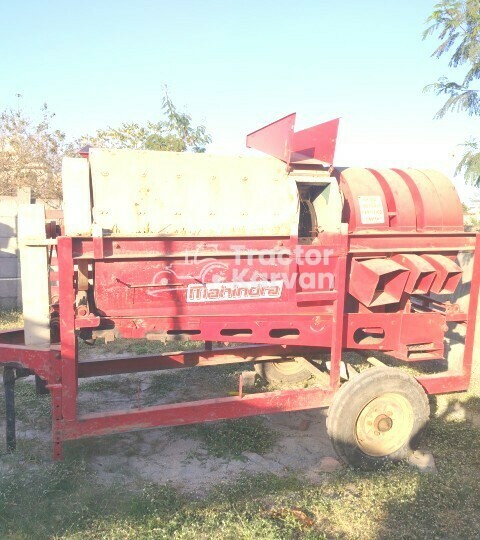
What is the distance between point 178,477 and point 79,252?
218 cm

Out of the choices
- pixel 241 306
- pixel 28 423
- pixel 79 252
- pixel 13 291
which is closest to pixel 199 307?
pixel 241 306

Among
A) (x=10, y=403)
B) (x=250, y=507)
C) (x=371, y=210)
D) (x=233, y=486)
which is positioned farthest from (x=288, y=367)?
(x=10, y=403)

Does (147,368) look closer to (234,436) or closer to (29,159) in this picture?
(234,436)

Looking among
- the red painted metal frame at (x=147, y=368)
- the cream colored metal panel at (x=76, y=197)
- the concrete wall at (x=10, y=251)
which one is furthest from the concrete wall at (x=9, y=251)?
the cream colored metal panel at (x=76, y=197)

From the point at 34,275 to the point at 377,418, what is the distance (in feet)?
10.9

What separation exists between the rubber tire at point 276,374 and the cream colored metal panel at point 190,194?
2689 mm

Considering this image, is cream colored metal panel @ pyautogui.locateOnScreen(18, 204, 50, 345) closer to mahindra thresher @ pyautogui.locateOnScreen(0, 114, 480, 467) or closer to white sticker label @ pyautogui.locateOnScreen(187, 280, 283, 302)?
mahindra thresher @ pyautogui.locateOnScreen(0, 114, 480, 467)

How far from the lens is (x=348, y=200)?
4.43 m

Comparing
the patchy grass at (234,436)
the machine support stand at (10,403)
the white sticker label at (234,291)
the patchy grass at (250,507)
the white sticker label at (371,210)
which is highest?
the white sticker label at (371,210)

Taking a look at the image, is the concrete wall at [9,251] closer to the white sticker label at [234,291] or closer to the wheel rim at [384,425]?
the white sticker label at [234,291]

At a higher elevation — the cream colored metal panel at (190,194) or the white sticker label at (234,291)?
the cream colored metal panel at (190,194)

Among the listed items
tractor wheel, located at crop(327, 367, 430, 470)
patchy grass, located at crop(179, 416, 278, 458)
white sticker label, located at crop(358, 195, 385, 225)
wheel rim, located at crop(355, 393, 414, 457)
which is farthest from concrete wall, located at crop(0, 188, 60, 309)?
wheel rim, located at crop(355, 393, 414, 457)

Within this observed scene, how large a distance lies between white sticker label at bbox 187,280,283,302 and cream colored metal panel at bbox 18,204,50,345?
3.98 feet

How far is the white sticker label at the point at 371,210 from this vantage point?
14.5 feet
